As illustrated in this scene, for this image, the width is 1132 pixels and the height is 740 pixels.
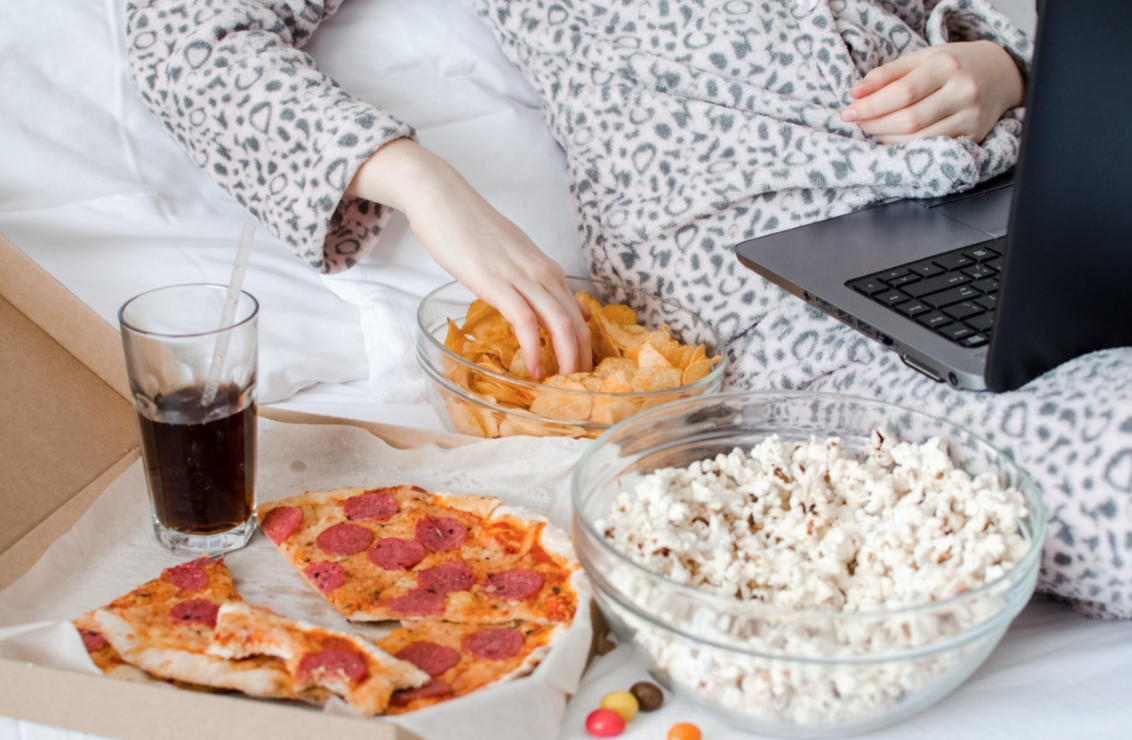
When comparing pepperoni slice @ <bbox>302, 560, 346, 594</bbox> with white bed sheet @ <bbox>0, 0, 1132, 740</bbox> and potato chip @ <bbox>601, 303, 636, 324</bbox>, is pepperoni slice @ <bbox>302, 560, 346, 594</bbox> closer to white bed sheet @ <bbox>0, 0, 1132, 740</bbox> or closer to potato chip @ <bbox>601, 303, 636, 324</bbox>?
Result: white bed sheet @ <bbox>0, 0, 1132, 740</bbox>

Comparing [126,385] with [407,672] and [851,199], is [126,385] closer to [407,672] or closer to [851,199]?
[407,672]

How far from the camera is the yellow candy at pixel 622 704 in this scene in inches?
27.4

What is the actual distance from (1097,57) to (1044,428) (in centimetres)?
30

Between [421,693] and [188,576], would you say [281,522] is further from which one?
[421,693]

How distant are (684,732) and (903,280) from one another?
0.54m

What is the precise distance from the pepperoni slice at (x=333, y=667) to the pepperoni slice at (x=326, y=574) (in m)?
0.12

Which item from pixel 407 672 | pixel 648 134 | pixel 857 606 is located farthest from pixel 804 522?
pixel 648 134

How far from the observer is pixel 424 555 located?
2.77 ft

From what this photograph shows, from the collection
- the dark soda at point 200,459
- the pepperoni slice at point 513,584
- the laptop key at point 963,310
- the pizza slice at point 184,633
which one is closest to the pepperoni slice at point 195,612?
the pizza slice at point 184,633

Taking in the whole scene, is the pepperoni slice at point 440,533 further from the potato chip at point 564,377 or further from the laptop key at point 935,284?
the laptop key at point 935,284

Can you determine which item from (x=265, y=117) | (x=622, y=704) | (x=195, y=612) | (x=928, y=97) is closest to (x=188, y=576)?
(x=195, y=612)

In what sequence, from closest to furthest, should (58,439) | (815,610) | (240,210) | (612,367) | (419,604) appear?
1. (815,610)
2. (419,604)
3. (58,439)
4. (612,367)
5. (240,210)

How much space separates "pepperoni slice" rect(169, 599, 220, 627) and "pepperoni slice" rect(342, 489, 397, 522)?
0.17 meters

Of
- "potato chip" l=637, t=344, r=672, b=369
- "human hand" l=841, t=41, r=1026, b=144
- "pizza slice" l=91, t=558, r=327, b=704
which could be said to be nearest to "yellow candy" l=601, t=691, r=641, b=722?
"pizza slice" l=91, t=558, r=327, b=704
